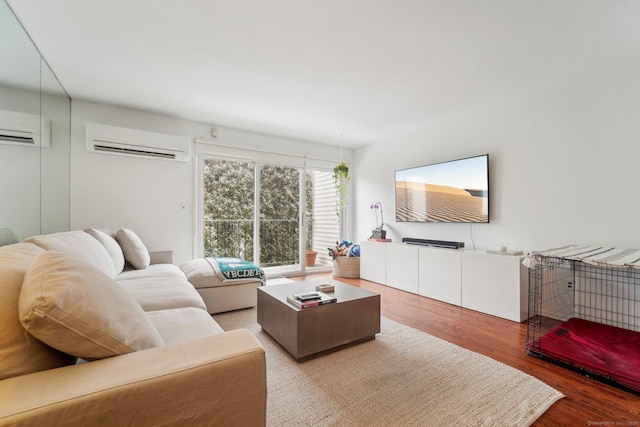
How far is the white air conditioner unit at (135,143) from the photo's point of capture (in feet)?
10.4

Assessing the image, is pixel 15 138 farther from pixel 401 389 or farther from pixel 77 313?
pixel 401 389

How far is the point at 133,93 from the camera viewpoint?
306 cm

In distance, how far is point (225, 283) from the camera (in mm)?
2875

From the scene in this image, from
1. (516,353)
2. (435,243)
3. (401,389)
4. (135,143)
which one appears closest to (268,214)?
(135,143)

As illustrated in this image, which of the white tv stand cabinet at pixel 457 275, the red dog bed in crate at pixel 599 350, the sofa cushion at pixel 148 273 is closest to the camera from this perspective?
the red dog bed in crate at pixel 599 350

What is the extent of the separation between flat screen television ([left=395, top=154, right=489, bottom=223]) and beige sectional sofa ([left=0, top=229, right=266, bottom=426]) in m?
3.25

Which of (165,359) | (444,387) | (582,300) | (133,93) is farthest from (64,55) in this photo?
(582,300)

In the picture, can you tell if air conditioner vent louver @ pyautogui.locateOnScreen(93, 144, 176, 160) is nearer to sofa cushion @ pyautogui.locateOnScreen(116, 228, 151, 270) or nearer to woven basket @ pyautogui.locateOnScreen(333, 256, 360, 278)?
sofa cushion @ pyautogui.locateOnScreen(116, 228, 151, 270)

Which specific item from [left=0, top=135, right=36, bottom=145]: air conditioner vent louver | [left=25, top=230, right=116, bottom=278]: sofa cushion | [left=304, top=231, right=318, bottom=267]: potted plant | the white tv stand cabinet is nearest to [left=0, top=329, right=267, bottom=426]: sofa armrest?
[left=25, top=230, right=116, bottom=278]: sofa cushion

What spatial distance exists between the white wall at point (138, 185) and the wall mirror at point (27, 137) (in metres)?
0.35

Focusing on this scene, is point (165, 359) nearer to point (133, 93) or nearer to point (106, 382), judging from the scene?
point (106, 382)

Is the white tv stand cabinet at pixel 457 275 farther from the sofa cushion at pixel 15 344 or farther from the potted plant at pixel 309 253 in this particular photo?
the sofa cushion at pixel 15 344

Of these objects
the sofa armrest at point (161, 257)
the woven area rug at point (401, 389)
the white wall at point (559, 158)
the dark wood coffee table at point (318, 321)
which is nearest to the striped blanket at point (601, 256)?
the white wall at point (559, 158)

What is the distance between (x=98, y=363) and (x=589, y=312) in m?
3.56
